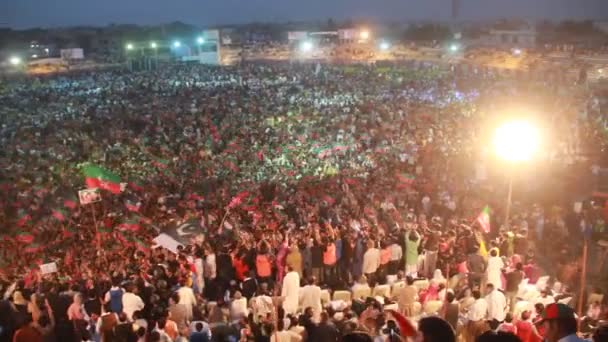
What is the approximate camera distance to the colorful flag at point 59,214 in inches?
394

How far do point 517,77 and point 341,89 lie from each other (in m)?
11.4

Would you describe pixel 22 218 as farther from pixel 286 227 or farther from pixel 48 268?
pixel 286 227

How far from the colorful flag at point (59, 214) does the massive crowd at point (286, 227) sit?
1.2 inches

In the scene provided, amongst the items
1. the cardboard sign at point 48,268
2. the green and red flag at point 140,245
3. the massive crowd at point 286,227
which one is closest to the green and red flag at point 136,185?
the massive crowd at point 286,227

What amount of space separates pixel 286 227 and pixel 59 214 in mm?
4269

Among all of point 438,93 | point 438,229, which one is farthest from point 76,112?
point 438,229

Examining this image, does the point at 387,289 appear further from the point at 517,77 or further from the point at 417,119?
the point at 517,77

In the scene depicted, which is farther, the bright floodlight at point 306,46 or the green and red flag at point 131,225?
the bright floodlight at point 306,46

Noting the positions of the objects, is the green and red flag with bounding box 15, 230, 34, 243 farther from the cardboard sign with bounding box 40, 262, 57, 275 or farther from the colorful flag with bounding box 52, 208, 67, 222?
the cardboard sign with bounding box 40, 262, 57, 275

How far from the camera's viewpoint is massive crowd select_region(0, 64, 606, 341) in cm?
605

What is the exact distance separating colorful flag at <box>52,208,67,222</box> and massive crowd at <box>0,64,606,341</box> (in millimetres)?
31

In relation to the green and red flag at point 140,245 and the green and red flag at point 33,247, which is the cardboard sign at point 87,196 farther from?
the green and red flag at point 33,247

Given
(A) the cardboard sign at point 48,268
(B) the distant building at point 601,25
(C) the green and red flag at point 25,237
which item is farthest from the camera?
(B) the distant building at point 601,25

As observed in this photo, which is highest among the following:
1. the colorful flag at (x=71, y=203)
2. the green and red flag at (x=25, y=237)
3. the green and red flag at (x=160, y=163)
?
the green and red flag at (x=160, y=163)
